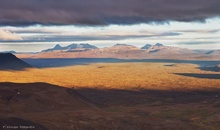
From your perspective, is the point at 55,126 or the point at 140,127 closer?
the point at 55,126

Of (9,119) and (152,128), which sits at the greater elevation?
(9,119)

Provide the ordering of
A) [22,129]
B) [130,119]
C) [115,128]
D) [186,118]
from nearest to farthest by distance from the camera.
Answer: [22,129], [115,128], [130,119], [186,118]

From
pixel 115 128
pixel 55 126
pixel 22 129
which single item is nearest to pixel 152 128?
pixel 115 128

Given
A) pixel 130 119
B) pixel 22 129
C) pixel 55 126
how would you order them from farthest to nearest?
pixel 130 119 → pixel 55 126 → pixel 22 129

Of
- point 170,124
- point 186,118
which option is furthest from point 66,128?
point 186,118

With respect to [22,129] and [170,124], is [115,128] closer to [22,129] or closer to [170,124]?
[170,124]

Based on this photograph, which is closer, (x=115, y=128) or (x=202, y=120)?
(x=115, y=128)

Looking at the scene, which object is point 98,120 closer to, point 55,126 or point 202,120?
point 55,126

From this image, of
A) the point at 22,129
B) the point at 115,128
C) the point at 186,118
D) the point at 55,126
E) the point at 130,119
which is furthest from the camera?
the point at 186,118
